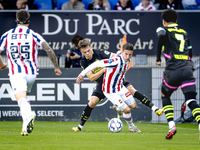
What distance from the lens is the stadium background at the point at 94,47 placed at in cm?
1112

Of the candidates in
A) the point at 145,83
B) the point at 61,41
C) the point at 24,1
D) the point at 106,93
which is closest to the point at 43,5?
the point at 24,1

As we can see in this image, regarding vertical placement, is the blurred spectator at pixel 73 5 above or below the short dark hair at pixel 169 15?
above

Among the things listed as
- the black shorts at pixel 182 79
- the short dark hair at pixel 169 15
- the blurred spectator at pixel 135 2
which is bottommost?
the black shorts at pixel 182 79

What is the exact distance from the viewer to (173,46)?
555 cm

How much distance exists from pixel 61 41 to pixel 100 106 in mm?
2368

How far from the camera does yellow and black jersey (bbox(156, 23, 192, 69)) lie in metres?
5.49

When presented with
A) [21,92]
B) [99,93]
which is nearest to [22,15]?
[21,92]

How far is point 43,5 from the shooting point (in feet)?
40.2

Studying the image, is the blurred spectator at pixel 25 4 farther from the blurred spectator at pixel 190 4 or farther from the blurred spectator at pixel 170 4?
the blurred spectator at pixel 190 4

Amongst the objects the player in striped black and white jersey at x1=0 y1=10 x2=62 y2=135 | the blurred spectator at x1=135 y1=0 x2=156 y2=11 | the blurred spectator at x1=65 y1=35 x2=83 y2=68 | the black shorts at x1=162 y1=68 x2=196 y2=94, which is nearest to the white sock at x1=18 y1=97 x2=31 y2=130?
the player in striped black and white jersey at x1=0 y1=10 x2=62 y2=135

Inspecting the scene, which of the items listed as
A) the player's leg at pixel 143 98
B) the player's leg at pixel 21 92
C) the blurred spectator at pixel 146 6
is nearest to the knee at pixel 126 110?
the player's leg at pixel 143 98

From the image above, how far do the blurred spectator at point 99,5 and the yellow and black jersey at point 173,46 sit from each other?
655cm

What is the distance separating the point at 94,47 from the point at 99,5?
4.67 feet

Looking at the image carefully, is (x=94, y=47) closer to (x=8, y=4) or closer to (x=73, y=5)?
(x=73, y=5)
